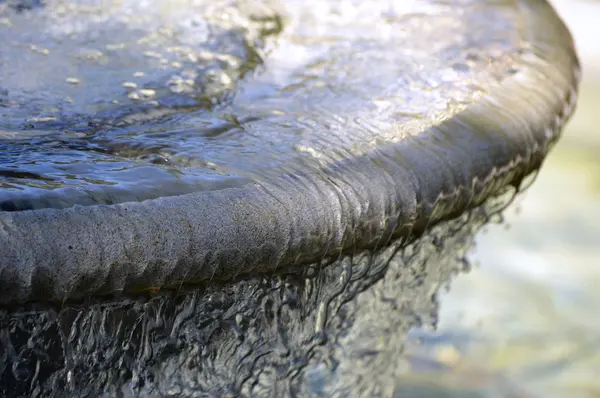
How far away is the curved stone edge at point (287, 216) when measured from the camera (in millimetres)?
1012

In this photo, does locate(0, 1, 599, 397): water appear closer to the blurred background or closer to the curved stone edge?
the curved stone edge

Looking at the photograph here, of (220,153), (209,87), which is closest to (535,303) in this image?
(209,87)

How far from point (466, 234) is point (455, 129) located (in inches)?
16.4

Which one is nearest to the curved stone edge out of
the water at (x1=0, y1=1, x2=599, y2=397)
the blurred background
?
the water at (x1=0, y1=1, x2=599, y2=397)

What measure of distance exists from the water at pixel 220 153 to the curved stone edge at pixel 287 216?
4 centimetres

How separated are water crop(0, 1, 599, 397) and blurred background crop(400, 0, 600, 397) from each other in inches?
34.9

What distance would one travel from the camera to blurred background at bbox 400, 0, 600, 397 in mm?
3197

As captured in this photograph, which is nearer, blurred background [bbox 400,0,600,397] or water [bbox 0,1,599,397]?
water [bbox 0,1,599,397]

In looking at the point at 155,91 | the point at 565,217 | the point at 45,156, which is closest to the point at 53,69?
the point at 155,91

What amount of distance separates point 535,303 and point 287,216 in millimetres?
2650

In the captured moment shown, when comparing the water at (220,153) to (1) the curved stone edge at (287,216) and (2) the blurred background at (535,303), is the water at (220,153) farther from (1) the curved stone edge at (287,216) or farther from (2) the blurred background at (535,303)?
(2) the blurred background at (535,303)

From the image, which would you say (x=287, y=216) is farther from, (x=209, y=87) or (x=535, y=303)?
(x=535, y=303)

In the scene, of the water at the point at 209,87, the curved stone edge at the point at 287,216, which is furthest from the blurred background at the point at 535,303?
the curved stone edge at the point at 287,216

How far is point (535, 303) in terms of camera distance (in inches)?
143
